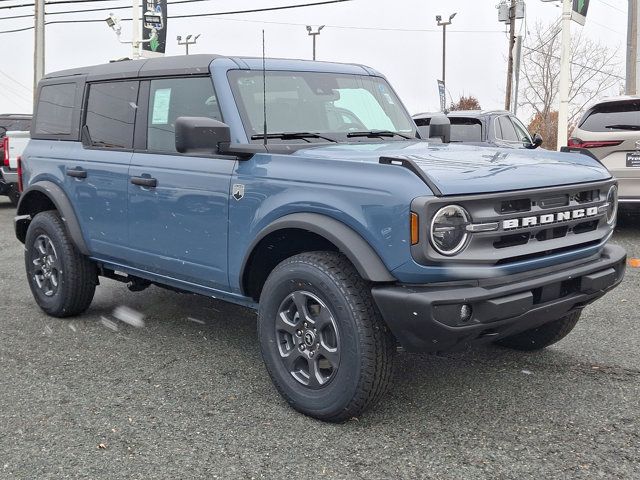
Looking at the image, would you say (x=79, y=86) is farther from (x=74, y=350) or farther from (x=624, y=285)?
(x=624, y=285)

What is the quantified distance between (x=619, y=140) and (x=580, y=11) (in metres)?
6.56

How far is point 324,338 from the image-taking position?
352 cm

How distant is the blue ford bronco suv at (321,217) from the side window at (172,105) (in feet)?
0.04

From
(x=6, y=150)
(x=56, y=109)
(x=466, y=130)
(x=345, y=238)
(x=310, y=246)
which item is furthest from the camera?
(x=6, y=150)

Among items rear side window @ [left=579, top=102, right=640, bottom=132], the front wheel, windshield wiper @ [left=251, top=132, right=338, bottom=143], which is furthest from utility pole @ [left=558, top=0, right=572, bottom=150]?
the front wheel

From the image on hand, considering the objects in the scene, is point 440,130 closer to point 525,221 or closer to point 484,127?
point 525,221

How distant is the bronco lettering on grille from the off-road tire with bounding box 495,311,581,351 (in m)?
0.84

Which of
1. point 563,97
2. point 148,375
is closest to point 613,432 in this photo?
point 148,375

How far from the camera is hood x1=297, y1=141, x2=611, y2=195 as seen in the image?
318 centimetres

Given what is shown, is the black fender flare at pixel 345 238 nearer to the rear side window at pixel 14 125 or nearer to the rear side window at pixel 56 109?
the rear side window at pixel 56 109

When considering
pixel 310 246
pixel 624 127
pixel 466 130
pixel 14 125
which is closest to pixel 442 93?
pixel 466 130

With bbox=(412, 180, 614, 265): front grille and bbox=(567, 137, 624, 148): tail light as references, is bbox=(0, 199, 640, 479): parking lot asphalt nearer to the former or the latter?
bbox=(412, 180, 614, 265): front grille

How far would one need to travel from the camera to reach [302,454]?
3.19 meters

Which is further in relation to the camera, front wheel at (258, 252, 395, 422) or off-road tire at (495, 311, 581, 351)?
off-road tire at (495, 311, 581, 351)
